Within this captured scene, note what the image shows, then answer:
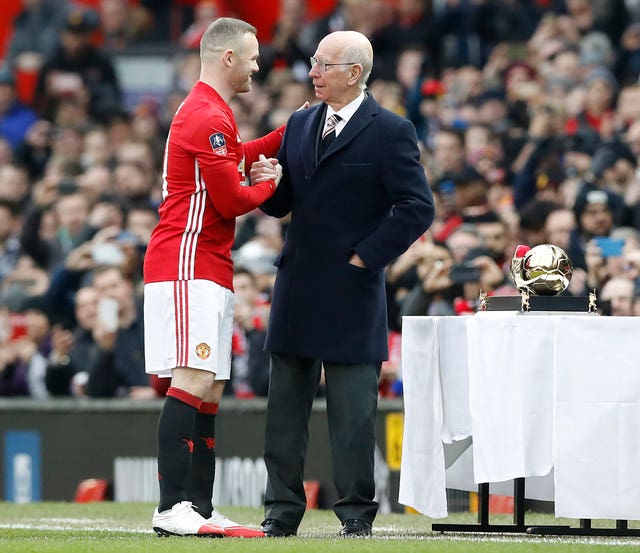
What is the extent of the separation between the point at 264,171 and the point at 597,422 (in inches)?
75.3

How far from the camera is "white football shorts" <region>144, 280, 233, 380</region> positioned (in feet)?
25.7

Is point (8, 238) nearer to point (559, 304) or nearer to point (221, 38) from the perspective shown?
point (221, 38)

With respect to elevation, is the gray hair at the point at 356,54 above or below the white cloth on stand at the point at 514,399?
above

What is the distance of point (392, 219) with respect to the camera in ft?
26.3

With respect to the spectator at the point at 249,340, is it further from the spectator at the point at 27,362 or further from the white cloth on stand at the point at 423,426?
the white cloth on stand at the point at 423,426

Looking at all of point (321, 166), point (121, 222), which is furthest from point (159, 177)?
point (321, 166)

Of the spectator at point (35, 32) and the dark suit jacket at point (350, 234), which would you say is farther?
the spectator at point (35, 32)

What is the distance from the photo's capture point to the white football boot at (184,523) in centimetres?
784

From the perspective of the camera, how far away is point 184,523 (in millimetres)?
7852

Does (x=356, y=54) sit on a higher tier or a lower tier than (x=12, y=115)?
lower

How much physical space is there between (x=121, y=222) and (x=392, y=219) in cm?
790

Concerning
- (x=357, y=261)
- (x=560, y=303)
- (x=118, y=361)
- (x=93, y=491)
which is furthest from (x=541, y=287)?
(x=118, y=361)

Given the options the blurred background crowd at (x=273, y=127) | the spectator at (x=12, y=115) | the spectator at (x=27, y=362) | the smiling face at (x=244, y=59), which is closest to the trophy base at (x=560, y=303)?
the smiling face at (x=244, y=59)

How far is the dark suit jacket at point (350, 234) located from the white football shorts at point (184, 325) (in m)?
0.40
